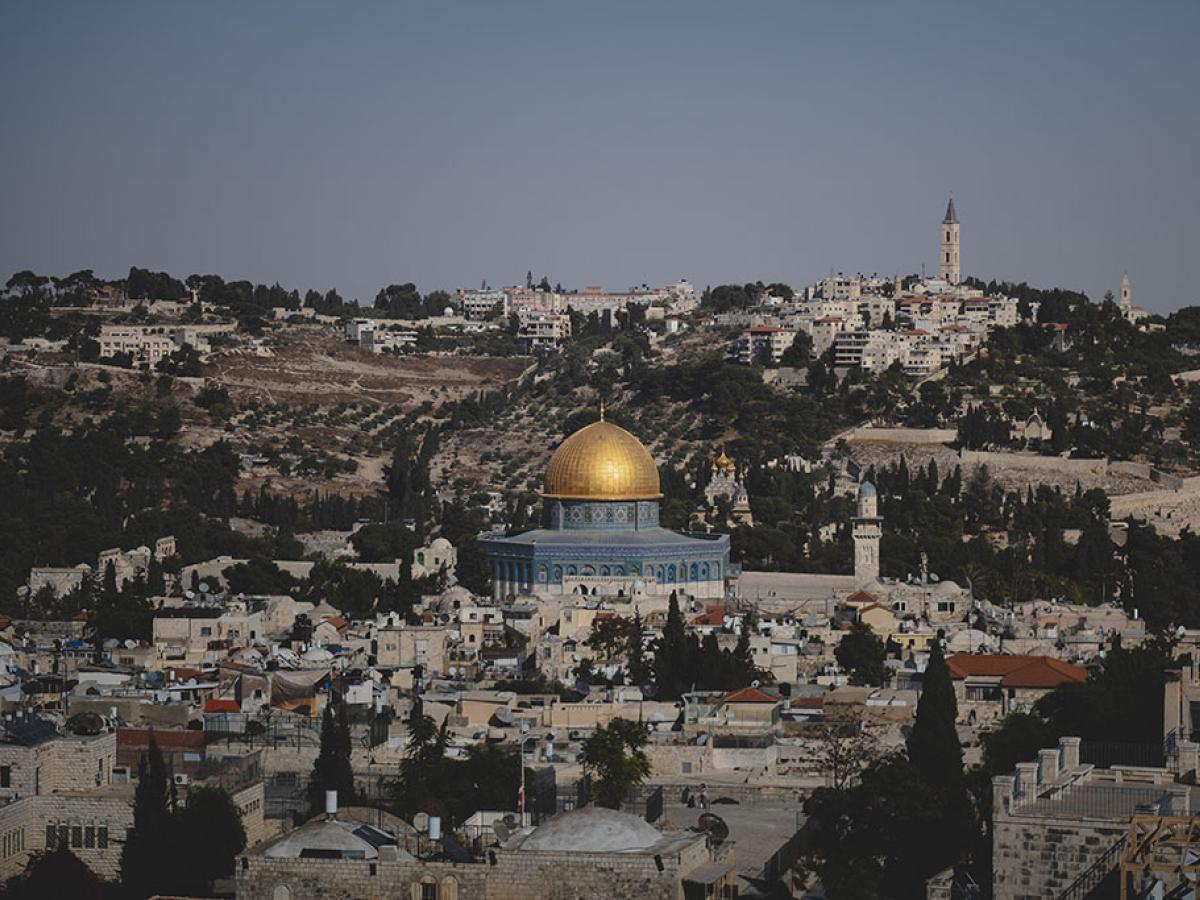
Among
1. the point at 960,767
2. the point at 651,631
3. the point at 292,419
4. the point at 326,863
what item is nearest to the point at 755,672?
the point at 651,631

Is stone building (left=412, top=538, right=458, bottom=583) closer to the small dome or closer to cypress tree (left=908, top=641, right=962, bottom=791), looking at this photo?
cypress tree (left=908, top=641, right=962, bottom=791)

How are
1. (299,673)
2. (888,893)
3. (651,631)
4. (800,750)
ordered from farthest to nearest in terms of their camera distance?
1. (651,631)
2. (299,673)
3. (800,750)
4. (888,893)

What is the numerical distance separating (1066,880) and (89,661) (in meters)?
24.2

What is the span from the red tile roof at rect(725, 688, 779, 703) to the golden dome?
54.5 feet

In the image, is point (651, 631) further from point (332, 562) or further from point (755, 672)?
point (332, 562)

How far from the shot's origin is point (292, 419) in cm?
8538

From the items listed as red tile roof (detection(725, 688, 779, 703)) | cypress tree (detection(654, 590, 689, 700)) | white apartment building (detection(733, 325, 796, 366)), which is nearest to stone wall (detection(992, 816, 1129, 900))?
red tile roof (detection(725, 688, 779, 703))

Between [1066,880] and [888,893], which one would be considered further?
[888,893]

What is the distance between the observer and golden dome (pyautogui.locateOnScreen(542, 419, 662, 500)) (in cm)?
5059

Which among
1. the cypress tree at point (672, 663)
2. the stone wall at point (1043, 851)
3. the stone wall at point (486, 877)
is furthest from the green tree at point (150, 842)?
the cypress tree at point (672, 663)

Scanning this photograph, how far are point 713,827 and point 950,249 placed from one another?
87.1m

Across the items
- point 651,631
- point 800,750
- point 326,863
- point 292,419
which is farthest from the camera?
point 292,419

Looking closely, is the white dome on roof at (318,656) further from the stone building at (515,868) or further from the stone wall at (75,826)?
the stone building at (515,868)

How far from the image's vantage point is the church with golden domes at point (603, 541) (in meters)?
48.9
